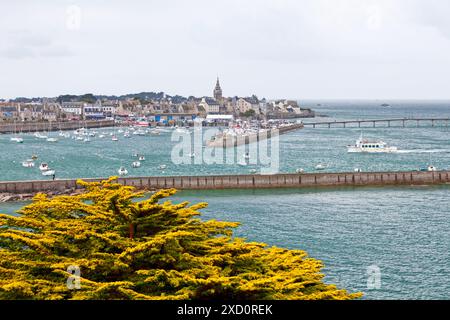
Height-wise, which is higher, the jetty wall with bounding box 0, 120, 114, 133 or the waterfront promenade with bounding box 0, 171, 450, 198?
the jetty wall with bounding box 0, 120, 114, 133

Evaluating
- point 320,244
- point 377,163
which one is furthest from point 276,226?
point 377,163

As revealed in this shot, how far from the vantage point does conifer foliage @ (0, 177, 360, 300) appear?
327 inches

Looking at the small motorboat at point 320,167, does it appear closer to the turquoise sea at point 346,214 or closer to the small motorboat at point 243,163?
the turquoise sea at point 346,214

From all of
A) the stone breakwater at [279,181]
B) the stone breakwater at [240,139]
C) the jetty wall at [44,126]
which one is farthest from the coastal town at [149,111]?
the stone breakwater at [279,181]

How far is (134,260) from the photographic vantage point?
8.85 meters

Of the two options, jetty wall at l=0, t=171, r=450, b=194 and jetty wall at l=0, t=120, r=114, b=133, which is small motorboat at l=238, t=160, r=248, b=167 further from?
jetty wall at l=0, t=120, r=114, b=133

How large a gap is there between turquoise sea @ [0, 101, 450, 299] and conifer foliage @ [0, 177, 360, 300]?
7340mm

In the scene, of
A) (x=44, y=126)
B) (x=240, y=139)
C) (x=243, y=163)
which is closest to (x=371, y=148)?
(x=243, y=163)

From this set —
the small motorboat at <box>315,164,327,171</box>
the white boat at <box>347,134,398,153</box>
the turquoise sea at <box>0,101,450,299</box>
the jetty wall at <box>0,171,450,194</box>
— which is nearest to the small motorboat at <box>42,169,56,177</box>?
the turquoise sea at <box>0,101,450,299</box>

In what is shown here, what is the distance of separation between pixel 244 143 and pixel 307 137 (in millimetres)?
12433

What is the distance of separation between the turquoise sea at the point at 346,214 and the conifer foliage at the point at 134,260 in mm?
7340

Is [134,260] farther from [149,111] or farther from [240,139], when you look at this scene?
[149,111]

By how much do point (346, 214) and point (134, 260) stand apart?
19419 mm
